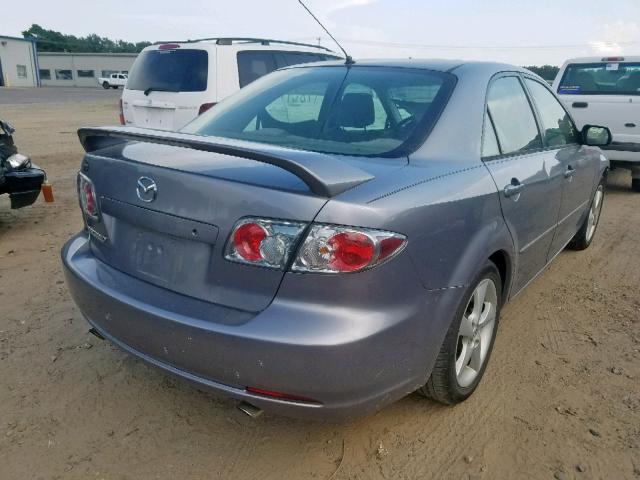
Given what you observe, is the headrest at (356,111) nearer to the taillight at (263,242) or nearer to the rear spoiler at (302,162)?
the rear spoiler at (302,162)

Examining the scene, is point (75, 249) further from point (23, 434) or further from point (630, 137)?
point (630, 137)

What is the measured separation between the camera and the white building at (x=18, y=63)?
5903 centimetres

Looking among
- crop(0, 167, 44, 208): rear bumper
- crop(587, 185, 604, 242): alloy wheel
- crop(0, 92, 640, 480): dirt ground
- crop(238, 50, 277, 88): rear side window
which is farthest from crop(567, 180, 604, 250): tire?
crop(0, 167, 44, 208): rear bumper

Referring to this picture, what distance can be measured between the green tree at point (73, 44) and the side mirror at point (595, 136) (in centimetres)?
10389

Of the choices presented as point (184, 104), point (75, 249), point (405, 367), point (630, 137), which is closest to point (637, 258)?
point (630, 137)

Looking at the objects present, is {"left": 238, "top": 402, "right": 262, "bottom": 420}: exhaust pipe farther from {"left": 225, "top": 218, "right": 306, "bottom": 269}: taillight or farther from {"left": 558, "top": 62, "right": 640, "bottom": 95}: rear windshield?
{"left": 558, "top": 62, "right": 640, "bottom": 95}: rear windshield

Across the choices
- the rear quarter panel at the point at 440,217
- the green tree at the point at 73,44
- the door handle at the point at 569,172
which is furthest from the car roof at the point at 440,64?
the green tree at the point at 73,44

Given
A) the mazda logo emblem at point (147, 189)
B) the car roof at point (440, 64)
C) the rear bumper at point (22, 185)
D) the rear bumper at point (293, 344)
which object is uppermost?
the car roof at point (440, 64)

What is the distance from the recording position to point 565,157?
12.0 ft

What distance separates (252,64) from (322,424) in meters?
5.51

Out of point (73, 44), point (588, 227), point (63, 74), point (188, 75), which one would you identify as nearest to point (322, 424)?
point (588, 227)

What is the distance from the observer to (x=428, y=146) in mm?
2359

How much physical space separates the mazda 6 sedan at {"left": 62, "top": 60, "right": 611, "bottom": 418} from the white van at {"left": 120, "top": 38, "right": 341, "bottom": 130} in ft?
13.1

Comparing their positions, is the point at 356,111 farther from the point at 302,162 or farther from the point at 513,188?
the point at 302,162
